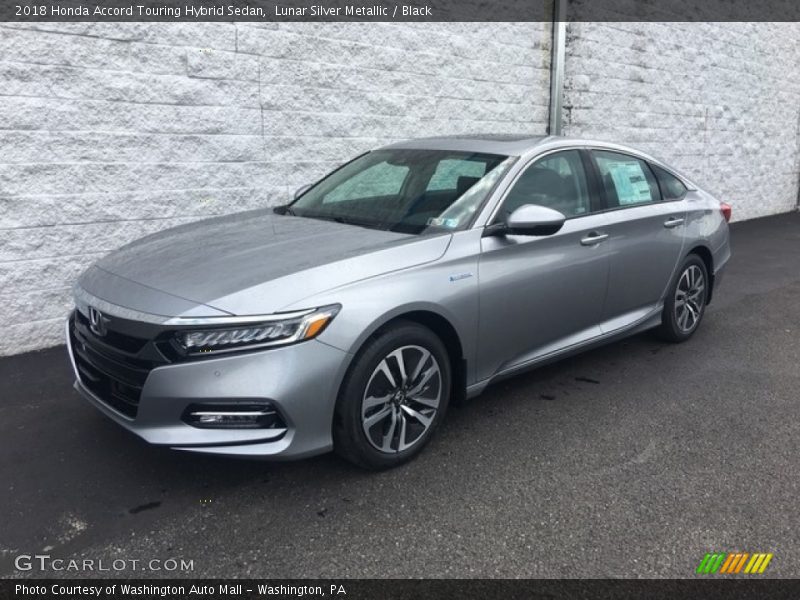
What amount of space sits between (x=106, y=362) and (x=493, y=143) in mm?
2610

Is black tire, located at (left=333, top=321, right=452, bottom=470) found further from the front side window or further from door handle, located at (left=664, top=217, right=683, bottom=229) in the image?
door handle, located at (left=664, top=217, right=683, bottom=229)

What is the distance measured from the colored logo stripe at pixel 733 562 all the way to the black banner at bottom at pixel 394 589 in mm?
72

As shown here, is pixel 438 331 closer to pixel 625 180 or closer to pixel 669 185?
pixel 625 180

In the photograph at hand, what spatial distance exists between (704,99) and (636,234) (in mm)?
8306

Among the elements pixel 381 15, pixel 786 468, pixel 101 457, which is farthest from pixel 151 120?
pixel 786 468

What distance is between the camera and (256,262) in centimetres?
337

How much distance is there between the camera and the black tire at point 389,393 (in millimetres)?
3201

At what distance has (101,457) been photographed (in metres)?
3.58

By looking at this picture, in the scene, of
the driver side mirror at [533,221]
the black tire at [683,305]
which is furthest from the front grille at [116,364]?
the black tire at [683,305]

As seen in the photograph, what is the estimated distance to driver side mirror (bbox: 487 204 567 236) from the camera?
12.2ft

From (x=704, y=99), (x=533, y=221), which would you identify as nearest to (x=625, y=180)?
(x=533, y=221)

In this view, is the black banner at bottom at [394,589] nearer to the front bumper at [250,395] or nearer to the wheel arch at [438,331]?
the front bumper at [250,395]

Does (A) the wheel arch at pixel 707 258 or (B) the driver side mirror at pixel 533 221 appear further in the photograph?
(A) the wheel arch at pixel 707 258

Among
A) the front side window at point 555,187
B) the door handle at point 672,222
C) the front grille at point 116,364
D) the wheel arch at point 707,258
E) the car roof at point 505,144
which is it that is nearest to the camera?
the front grille at point 116,364
